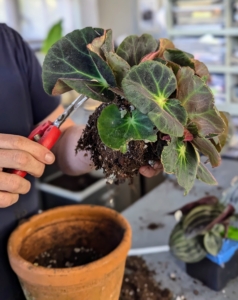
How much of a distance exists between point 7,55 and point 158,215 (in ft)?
1.57

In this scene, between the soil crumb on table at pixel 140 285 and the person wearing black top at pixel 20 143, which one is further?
the soil crumb on table at pixel 140 285

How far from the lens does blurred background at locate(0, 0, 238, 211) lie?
4.61ft

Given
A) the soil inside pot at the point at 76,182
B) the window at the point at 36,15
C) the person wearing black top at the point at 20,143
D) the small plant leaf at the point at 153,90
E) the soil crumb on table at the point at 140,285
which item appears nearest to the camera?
the small plant leaf at the point at 153,90

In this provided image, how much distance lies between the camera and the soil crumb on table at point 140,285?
589 mm

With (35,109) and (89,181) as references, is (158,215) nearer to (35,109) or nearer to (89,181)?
(35,109)

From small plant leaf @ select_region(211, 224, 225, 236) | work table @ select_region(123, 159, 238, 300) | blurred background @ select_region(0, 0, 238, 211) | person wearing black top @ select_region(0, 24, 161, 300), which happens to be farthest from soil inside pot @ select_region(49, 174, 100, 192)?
small plant leaf @ select_region(211, 224, 225, 236)

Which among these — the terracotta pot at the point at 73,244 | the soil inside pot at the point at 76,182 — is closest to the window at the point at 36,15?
the soil inside pot at the point at 76,182

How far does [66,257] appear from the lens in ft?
1.86

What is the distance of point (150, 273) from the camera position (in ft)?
2.13

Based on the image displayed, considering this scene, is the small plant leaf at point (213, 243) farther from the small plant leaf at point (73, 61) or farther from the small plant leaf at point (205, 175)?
the small plant leaf at point (73, 61)

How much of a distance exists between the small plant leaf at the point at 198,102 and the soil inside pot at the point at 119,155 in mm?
56

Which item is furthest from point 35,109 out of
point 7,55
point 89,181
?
point 89,181

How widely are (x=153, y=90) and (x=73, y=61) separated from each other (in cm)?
10

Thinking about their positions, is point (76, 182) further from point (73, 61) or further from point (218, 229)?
point (73, 61)
